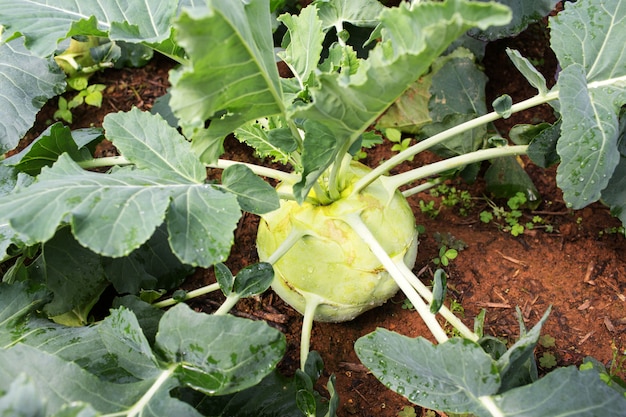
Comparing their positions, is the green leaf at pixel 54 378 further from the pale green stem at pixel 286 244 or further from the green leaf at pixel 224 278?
the pale green stem at pixel 286 244

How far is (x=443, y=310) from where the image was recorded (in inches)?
66.7

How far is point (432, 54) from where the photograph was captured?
1229 mm

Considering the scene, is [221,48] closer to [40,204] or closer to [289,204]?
[40,204]

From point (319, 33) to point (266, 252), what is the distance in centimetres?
71

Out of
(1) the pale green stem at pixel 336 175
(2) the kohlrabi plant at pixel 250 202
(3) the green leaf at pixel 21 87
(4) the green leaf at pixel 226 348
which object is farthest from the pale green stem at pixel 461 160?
(3) the green leaf at pixel 21 87

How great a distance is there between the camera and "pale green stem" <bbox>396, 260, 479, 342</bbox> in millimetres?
1650

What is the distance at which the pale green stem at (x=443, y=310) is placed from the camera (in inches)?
65.0

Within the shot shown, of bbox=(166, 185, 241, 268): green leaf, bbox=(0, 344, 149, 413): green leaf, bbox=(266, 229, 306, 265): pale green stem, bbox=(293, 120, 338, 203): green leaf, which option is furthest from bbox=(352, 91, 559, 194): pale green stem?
bbox=(0, 344, 149, 413): green leaf

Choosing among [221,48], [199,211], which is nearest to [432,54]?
[221,48]

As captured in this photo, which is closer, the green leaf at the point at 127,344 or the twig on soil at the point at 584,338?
the green leaf at the point at 127,344

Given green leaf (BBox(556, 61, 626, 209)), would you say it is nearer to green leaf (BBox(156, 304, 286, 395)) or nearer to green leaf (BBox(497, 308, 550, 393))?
green leaf (BBox(497, 308, 550, 393))

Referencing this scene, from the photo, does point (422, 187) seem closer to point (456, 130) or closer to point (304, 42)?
point (456, 130)

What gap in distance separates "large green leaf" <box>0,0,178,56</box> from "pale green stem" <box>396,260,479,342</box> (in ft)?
3.16

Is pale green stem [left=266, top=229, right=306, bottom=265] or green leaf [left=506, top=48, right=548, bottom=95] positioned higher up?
green leaf [left=506, top=48, right=548, bottom=95]
